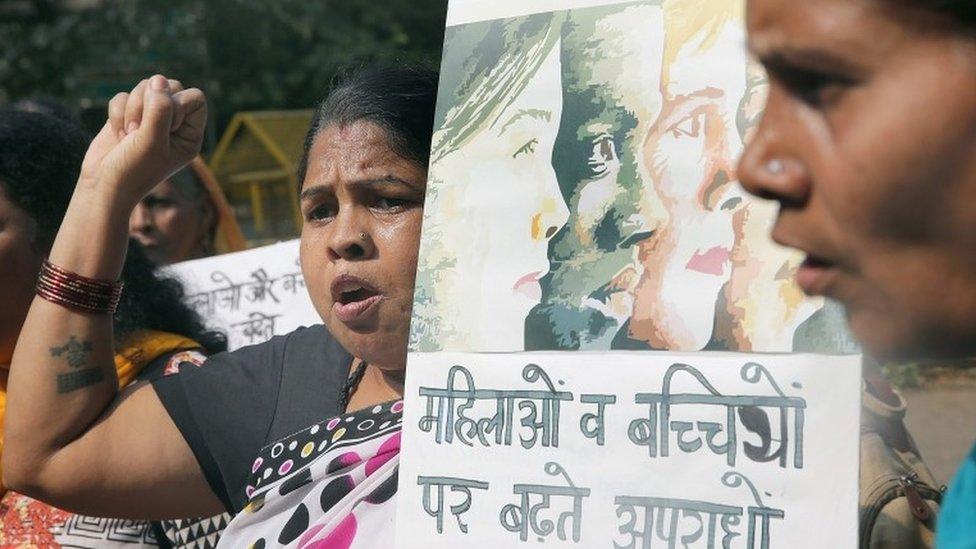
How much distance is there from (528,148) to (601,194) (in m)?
0.12

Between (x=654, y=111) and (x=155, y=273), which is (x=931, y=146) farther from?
(x=155, y=273)

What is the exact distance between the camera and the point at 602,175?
1508 millimetres

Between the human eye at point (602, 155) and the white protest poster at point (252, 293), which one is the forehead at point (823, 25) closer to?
the human eye at point (602, 155)

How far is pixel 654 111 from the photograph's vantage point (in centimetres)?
148

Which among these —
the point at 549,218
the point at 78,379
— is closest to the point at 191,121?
the point at 78,379

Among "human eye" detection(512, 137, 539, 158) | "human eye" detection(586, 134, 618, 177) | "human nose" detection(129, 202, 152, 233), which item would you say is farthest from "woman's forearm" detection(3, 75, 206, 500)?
"human nose" detection(129, 202, 152, 233)

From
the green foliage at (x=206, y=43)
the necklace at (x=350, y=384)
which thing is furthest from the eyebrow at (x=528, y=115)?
the green foliage at (x=206, y=43)

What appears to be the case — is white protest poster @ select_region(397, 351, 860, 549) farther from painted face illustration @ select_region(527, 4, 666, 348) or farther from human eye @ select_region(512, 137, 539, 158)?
human eye @ select_region(512, 137, 539, 158)

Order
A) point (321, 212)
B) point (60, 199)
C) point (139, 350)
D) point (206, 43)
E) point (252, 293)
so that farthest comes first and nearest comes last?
point (206, 43) < point (252, 293) < point (60, 199) < point (139, 350) < point (321, 212)

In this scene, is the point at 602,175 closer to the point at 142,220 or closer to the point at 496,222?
the point at 496,222

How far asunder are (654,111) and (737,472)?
0.41 m

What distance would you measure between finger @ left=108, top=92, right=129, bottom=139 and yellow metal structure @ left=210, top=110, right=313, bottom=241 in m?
6.08

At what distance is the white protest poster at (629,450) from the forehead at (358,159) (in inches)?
12.5

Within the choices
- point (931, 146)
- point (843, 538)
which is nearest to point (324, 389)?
point (843, 538)
